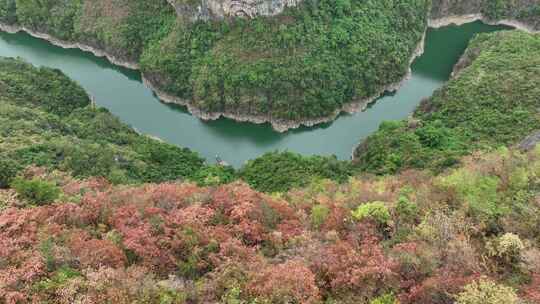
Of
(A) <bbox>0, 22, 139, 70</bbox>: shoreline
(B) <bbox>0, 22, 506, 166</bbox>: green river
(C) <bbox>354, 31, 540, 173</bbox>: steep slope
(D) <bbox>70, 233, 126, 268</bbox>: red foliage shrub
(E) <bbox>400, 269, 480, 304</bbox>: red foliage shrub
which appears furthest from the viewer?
(A) <bbox>0, 22, 139, 70</bbox>: shoreline

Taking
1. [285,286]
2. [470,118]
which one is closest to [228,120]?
[470,118]

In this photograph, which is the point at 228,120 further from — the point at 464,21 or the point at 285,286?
the point at 285,286

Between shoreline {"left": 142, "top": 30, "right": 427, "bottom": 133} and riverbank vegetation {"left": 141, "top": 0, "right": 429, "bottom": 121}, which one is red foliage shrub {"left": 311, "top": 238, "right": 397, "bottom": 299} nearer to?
shoreline {"left": 142, "top": 30, "right": 427, "bottom": 133}

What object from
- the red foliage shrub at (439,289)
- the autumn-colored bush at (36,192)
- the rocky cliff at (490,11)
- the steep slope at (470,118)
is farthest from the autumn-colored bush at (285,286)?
the rocky cliff at (490,11)

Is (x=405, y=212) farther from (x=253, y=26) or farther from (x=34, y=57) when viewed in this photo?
(x=34, y=57)

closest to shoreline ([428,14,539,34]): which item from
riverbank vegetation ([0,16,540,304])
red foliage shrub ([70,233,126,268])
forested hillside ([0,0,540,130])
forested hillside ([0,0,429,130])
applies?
forested hillside ([0,0,540,130])

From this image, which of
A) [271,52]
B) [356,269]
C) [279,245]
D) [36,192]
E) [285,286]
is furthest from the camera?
[271,52]
